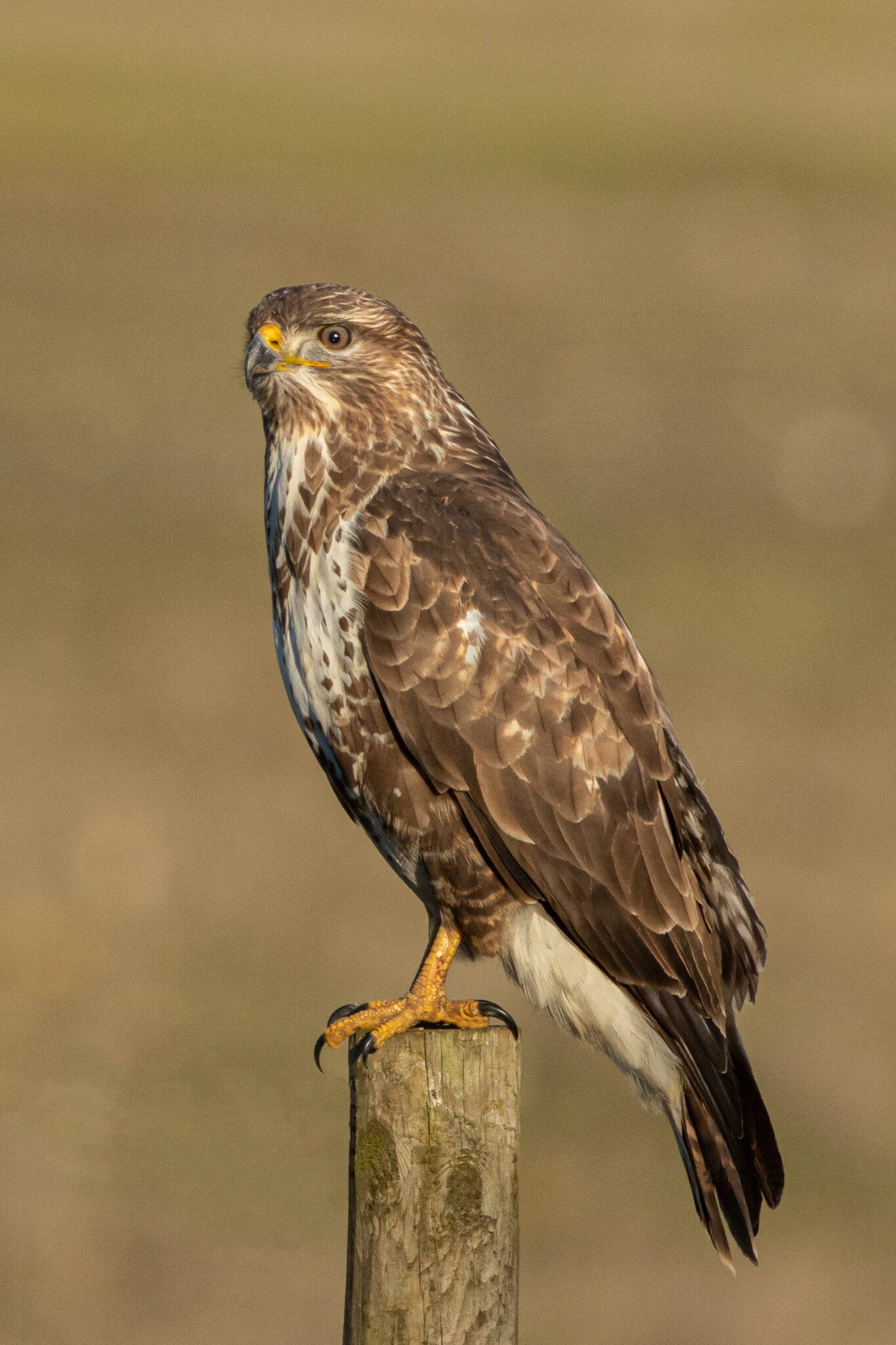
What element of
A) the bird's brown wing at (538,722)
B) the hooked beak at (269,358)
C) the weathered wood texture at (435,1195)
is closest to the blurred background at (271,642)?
the hooked beak at (269,358)

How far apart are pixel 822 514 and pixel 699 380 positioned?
3.44 meters

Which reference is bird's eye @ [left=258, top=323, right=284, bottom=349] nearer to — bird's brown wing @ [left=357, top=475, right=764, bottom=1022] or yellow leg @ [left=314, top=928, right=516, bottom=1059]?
bird's brown wing @ [left=357, top=475, right=764, bottom=1022]

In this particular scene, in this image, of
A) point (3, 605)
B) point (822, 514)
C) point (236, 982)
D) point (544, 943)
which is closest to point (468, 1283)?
point (544, 943)

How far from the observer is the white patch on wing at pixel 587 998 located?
5.11 metres

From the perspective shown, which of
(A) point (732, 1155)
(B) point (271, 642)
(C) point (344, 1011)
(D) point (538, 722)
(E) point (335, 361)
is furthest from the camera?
(B) point (271, 642)

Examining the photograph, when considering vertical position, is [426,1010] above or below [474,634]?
below

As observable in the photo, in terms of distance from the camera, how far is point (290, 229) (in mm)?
24422

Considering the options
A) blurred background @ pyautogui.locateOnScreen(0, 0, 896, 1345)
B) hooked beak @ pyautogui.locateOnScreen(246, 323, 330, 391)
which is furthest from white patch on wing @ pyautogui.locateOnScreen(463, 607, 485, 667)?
blurred background @ pyautogui.locateOnScreen(0, 0, 896, 1345)

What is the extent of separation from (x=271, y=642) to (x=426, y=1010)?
1018cm

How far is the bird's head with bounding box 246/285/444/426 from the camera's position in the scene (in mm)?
5328

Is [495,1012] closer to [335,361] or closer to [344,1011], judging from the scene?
[344,1011]

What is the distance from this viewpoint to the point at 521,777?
4.96 meters

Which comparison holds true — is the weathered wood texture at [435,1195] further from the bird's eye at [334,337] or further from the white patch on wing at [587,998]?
the bird's eye at [334,337]

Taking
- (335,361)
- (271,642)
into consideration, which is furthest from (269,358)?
(271,642)
